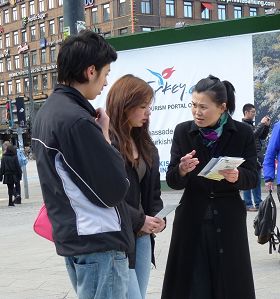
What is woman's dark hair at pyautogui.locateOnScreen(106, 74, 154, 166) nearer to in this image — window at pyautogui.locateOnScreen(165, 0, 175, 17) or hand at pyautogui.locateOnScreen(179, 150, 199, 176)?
hand at pyautogui.locateOnScreen(179, 150, 199, 176)

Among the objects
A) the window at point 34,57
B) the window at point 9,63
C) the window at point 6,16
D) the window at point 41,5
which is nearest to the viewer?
the window at point 41,5

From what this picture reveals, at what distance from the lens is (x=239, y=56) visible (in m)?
13.3

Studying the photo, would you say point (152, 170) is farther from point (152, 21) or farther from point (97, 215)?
point (152, 21)

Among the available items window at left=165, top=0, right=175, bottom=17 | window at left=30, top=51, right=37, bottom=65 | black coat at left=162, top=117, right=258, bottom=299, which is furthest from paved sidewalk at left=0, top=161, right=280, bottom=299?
window at left=30, top=51, right=37, bottom=65

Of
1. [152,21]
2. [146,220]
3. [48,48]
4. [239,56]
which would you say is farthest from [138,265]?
[48,48]

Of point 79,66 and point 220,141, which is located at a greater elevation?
point 79,66

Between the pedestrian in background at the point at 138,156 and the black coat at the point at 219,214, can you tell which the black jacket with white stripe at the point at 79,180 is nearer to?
the pedestrian in background at the point at 138,156

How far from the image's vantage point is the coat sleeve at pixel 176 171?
12.7 ft

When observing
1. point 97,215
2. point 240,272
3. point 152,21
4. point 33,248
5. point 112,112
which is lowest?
point 33,248

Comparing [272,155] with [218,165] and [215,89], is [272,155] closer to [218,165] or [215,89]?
[215,89]

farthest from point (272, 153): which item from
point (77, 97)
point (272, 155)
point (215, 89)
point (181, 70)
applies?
point (181, 70)

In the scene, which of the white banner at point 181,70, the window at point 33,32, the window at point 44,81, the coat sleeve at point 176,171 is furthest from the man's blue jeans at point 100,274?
the window at point 33,32

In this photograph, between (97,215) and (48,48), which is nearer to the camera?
(97,215)

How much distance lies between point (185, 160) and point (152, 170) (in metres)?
0.28
